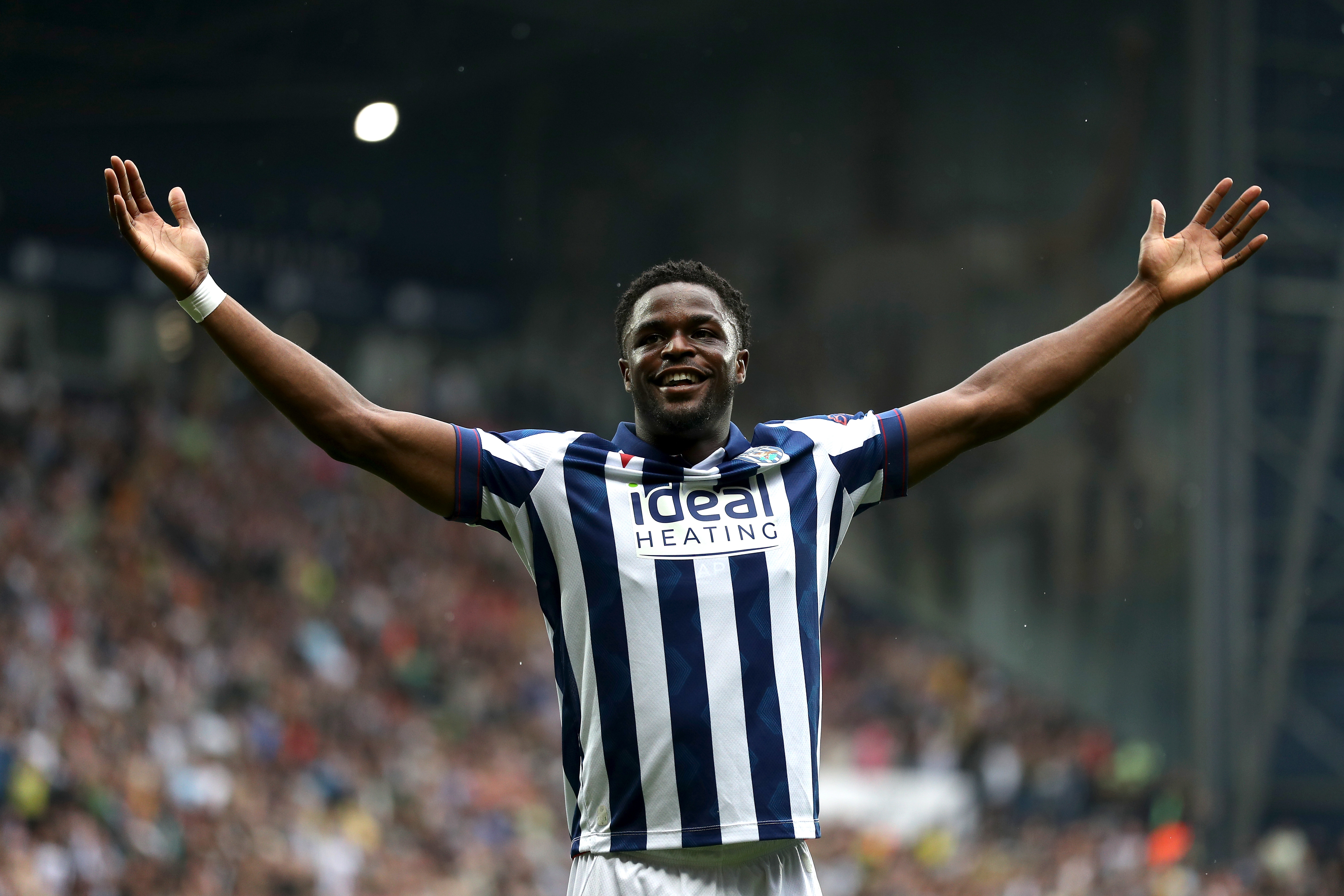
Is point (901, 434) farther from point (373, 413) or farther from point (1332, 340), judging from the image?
point (1332, 340)

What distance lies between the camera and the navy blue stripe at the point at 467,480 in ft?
9.07

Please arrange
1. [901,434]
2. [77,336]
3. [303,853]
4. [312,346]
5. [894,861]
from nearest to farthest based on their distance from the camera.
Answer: [901,434]
[303,853]
[894,861]
[77,336]
[312,346]

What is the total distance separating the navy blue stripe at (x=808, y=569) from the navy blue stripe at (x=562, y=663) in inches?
18.2

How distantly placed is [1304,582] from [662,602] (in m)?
15.0

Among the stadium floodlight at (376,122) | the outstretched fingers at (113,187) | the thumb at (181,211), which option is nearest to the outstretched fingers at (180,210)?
the thumb at (181,211)

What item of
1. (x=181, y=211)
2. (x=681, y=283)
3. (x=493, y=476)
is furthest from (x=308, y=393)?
(x=681, y=283)

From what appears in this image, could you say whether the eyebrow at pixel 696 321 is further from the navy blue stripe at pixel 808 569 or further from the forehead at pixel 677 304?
the navy blue stripe at pixel 808 569

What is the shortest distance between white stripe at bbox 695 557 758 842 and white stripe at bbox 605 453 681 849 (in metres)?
0.08

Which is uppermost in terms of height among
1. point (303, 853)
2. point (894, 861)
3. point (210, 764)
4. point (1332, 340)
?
point (1332, 340)

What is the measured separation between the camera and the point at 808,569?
2779mm

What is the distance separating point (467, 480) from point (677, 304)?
22.9 inches

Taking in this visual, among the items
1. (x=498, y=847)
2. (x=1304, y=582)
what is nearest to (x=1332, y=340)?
(x=1304, y=582)

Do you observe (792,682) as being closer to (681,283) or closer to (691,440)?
(691,440)

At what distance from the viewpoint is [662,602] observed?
268 cm
